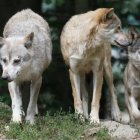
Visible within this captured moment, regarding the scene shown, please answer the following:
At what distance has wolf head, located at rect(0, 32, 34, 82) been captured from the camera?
10352 millimetres

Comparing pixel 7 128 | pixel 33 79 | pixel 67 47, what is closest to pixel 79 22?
pixel 67 47

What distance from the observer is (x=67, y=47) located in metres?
12.1

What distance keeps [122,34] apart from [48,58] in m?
1.38

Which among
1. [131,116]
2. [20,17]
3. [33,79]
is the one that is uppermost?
[20,17]

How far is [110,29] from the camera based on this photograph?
11836 millimetres

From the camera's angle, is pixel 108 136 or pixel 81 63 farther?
pixel 81 63

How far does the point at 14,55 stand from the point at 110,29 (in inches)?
82.8

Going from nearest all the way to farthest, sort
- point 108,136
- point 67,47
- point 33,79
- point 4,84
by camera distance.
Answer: point 108,136, point 33,79, point 67,47, point 4,84

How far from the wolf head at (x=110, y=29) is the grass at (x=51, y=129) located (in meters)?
1.59

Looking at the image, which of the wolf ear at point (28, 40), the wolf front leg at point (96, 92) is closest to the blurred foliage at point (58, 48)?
the wolf front leg at point (96, 92)

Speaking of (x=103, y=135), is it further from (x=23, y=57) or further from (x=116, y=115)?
(x=116, y=115)

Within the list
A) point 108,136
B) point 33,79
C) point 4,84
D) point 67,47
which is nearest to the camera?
point 108,136

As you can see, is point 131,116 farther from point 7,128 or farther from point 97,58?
point 7,128

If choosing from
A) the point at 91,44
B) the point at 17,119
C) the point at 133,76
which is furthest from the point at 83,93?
the point at 17,119
